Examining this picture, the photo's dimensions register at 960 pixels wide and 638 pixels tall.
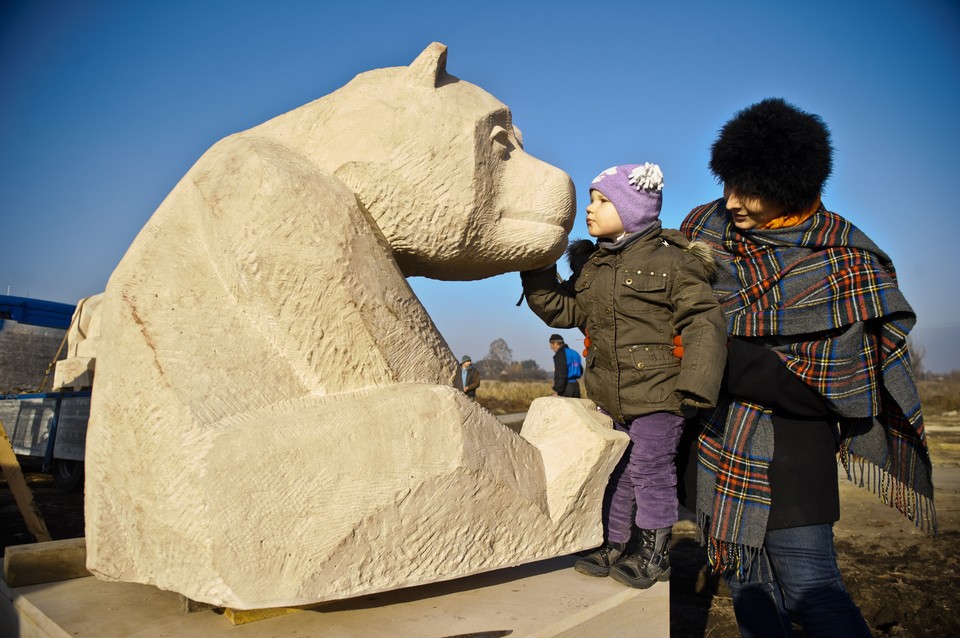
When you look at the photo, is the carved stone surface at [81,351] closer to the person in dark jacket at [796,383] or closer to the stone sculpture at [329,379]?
the stone sculpture at [329,379]

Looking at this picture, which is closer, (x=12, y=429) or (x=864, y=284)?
(x=864, y=284)

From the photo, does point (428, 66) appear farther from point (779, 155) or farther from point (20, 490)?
point (20, 490)

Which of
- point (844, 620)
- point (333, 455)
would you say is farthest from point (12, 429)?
Result: point (844, 620)

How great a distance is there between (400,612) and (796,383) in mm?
1329

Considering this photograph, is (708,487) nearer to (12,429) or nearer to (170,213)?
(170,213)

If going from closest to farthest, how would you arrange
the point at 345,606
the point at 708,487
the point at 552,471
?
the point at 345,606
the point at 552,471
the point at 708,487

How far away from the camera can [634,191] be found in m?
2.20

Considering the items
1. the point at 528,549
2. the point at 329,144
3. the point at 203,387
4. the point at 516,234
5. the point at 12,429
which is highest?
the point at 329,144

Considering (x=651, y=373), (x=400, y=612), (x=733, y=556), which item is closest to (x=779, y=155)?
(x=651, y=373)

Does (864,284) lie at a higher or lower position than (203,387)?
higher

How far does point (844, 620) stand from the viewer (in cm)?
203

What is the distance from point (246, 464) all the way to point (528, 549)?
837 millimetres

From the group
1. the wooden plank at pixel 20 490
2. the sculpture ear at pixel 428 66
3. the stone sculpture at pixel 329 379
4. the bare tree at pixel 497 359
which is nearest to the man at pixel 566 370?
the wooden plank at pixel 20 490

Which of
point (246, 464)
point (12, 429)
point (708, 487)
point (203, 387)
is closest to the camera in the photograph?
point (246, 464)
